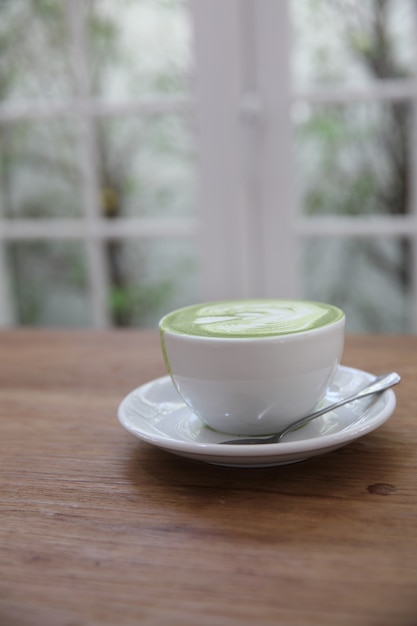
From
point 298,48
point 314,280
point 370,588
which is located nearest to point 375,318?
point 314,280

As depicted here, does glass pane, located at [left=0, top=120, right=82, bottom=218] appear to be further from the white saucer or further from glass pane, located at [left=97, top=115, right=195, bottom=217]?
the white saucer

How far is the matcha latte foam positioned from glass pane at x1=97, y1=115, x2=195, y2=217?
55.2 inches

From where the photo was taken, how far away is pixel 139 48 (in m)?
1.89

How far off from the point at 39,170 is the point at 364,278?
38.2 inches

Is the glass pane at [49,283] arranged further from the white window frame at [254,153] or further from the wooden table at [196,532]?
the wooden table at [196,532]

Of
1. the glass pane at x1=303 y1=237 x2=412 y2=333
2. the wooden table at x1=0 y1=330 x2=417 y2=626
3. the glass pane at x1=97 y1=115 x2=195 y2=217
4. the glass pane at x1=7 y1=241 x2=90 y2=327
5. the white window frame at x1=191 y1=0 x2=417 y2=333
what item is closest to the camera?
the wooden table at x1=0 y1=330 x2=417 y2=626

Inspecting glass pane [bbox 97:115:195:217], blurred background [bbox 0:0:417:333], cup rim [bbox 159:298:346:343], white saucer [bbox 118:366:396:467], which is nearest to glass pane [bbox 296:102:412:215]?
blurred background [bbox 0:0:417:333]

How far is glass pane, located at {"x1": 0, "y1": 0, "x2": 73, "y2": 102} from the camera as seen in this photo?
191 centimetres

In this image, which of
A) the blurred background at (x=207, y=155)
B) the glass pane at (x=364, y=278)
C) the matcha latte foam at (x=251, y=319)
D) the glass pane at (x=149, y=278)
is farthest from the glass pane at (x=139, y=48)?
the matcha latte foam at (x=251, y=319)

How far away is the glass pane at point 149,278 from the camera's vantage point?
199 centimetres

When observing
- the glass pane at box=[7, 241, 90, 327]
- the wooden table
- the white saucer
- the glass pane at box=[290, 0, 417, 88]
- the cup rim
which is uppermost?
the glass pane at box=[290, 0, 417, 88]

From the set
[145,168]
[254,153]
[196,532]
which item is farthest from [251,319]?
[145,168]

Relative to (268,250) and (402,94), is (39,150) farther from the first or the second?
(402,94)

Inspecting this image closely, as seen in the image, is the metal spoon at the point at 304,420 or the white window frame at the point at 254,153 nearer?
the metal spoon at the point at 304,420
